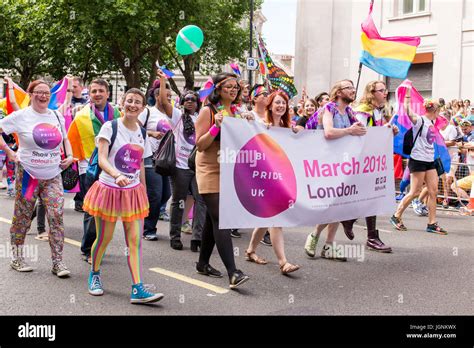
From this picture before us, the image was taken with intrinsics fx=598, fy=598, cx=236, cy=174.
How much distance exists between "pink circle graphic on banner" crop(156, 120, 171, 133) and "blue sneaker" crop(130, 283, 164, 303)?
3.26 meters

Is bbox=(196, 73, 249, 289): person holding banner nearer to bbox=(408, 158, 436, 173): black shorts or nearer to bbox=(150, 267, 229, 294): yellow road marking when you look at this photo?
bbox=(150, 267, 229, 294): yellow road marking

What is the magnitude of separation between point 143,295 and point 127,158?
1.15 meters

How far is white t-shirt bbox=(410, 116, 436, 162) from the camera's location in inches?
348

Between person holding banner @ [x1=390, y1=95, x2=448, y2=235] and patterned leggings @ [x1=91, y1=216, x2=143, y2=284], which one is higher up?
person holding banner @ [x1=390, y1=95, x2=448, y2=235]

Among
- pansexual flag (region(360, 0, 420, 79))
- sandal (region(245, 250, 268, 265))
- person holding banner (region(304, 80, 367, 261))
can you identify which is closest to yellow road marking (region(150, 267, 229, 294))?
sandal (region(245, 250, 268, 265))

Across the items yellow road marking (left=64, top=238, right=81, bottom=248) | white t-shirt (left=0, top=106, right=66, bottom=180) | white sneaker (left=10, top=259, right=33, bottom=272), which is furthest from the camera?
yellow road marking (left=64, top=238, right=81, bottom=248)

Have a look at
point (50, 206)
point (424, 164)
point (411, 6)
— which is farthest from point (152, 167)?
point (411, 6)

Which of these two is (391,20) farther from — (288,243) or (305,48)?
(288,243)

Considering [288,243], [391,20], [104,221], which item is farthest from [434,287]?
[391,20]

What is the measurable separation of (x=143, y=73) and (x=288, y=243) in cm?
3789

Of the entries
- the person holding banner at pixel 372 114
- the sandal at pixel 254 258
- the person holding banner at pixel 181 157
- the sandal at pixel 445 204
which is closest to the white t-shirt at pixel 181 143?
the person holding banner at pixel 181 157

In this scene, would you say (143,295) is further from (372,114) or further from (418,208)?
(418,208)

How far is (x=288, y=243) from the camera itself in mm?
7879

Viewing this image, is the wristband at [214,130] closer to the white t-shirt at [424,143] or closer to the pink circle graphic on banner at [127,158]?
the pink circle graphic on banner at [127,158]
